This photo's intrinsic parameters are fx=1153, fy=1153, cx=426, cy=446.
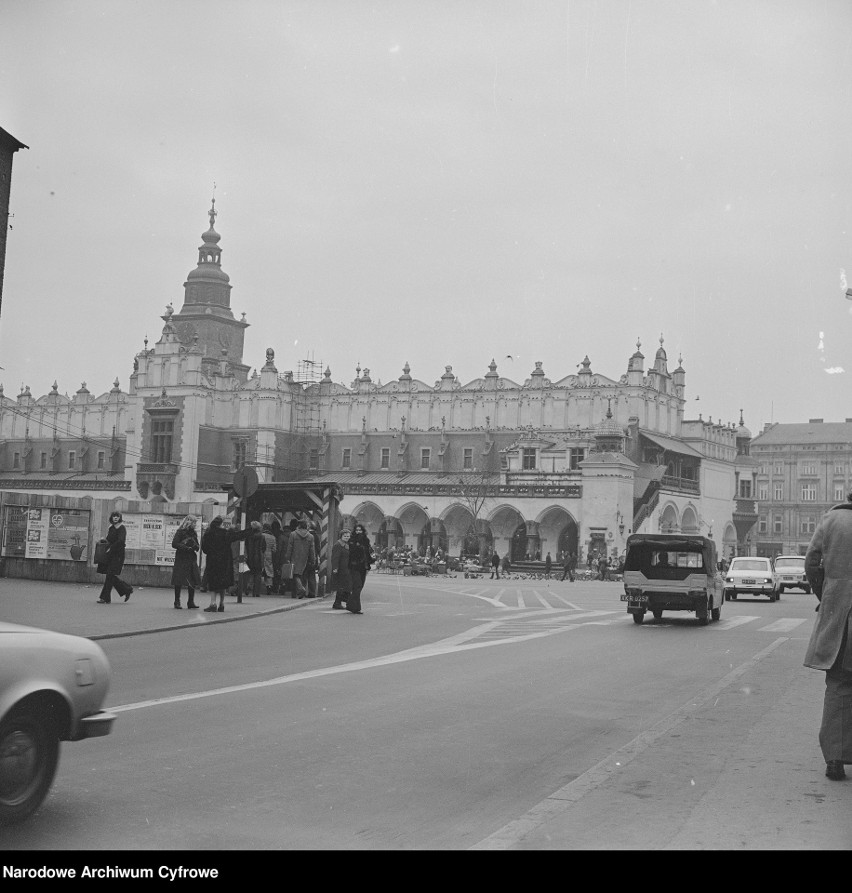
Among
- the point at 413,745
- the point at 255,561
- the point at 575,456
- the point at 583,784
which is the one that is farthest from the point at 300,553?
the point at 575,456

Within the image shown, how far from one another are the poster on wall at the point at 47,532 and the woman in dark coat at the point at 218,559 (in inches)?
325

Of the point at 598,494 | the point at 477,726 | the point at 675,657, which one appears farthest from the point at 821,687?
the point at 598,494

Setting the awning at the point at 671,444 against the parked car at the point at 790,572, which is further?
the awning at the point at 671,444

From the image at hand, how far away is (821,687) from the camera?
42.3ft

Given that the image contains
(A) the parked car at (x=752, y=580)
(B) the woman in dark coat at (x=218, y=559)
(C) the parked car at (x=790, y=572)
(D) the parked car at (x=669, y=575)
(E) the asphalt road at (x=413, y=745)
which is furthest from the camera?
(C) the parked car at (x=790, y=572)

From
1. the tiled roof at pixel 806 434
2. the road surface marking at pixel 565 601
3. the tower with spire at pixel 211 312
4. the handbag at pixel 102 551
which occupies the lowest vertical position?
the road surface marking at pixel 565 601

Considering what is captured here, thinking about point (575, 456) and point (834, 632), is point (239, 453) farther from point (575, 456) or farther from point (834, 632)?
point (834, 632)

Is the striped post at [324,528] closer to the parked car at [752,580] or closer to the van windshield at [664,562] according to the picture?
the van windshield at [664,562]

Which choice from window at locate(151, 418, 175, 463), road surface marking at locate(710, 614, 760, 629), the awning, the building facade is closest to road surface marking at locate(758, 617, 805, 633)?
road surface marking at locate(710, 614, 760, 629)

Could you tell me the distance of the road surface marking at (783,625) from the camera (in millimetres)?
21906

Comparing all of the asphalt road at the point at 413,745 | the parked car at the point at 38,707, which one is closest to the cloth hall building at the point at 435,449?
the asphalt road at the point at 413,745

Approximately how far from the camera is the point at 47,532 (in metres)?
29.6

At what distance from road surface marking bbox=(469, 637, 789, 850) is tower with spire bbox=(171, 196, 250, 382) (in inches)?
3451

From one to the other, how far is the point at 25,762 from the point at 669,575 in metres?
18.0
